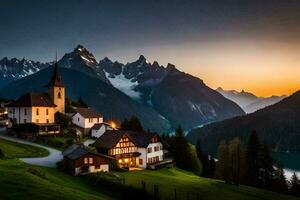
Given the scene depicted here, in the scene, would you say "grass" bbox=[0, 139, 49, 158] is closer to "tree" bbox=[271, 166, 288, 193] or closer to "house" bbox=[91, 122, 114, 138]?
"house" bbox=[91, 122, 114, 138]

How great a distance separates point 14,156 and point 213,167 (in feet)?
212

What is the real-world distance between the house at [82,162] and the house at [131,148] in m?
12.7

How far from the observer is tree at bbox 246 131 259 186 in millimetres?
107375

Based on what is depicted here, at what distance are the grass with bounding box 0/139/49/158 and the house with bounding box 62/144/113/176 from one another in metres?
9.81

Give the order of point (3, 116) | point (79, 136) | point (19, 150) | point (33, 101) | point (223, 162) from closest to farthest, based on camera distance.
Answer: point (19, 150)
point (223, 162)
point (79, 136)
point (33, 101)
point (3, 116)

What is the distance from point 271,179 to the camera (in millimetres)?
105375

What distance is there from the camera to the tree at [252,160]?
107m

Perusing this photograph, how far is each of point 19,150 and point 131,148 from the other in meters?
25.9

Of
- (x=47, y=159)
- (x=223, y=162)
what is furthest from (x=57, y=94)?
(x=223, y=162)

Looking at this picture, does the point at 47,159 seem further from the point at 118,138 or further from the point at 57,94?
the point at 57,94

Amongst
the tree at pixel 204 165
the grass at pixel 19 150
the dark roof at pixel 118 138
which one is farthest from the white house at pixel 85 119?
the tree at pixel 204 165

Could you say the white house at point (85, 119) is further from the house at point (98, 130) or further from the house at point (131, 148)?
the house at point (131, 148)

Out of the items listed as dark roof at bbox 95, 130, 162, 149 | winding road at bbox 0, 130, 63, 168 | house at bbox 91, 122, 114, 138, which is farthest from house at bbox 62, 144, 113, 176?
house at bbox 91, 122, 114, 138

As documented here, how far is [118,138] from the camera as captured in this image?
9794 cm
